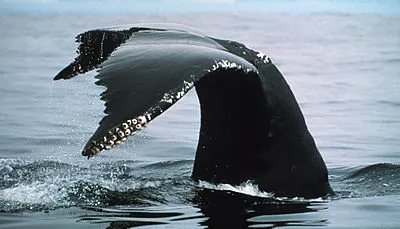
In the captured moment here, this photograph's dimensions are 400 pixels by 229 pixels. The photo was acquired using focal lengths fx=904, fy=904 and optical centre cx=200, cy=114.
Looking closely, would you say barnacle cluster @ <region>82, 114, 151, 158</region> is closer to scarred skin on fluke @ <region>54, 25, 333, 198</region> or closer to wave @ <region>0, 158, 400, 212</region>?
scarred skin on fluke @ <region>54, 25, 333, 198</region>

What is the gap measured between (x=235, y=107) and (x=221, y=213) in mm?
583

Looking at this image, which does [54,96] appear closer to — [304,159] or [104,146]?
[304,159]

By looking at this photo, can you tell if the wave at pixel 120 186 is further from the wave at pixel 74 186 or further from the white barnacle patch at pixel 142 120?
the white barnacle patch at pixel 142 120

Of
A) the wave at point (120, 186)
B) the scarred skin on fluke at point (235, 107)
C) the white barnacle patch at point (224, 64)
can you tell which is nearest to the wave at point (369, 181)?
the wave at point (120, 186)

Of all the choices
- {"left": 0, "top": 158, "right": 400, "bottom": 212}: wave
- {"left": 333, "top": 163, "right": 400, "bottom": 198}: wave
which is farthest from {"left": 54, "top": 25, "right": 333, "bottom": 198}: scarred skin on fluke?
{"left": 333, "top": 163, "right": 400, "bottom": 198}: wave

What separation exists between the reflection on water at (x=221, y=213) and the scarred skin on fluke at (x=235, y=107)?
0.09m

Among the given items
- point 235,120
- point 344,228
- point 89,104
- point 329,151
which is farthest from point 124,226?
point 89,104

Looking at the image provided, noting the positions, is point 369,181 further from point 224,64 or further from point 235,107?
point 224,64

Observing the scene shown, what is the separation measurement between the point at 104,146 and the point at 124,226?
1.02 meters

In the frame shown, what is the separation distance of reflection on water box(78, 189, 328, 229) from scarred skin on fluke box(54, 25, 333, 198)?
0.28 feet

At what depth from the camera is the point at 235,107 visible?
4.85m

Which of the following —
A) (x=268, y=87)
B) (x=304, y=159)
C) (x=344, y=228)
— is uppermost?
(x=268, y=87)

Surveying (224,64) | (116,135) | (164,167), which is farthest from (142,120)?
(164,167)

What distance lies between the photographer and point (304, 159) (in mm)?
5016
